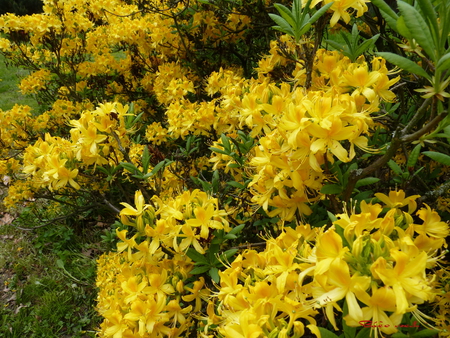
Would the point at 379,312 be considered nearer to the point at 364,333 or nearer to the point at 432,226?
the point at 364,333

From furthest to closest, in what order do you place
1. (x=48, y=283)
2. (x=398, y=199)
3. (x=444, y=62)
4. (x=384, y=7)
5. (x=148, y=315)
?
(x=48, y=283)
(x=148, y=315)
(x=398, y=199)
(x=384, y=7)
(x=444, y=62)

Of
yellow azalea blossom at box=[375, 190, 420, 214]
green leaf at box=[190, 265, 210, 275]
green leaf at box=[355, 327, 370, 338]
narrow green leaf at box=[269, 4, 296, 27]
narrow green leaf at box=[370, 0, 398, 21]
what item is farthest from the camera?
green leaf at box=[190, 265, 210, 275]

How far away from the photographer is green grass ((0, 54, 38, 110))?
6652 millimetres

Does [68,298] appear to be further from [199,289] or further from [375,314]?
[375,314]

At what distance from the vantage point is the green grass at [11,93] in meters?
6.65

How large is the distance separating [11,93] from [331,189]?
26.0 ft

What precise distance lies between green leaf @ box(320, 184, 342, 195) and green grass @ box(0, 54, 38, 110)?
602 cm

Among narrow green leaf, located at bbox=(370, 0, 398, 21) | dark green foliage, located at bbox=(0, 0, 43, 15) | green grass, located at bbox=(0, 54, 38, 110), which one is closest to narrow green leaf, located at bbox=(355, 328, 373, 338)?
narrow green leaf, located at bbox=(370, 0, 398, 21)

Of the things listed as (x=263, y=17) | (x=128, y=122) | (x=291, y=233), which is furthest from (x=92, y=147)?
(x=263, y=17)

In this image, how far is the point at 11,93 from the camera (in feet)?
24.5

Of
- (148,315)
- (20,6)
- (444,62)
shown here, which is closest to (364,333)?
(444,62)

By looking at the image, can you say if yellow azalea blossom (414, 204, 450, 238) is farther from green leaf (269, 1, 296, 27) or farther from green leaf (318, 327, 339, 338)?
green leaf (269, 1, 296, 27)

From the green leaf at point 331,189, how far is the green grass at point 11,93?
19.7 feet

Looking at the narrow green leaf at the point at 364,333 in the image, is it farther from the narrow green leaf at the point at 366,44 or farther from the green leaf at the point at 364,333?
the narrow green leaf at the point at 366,44
